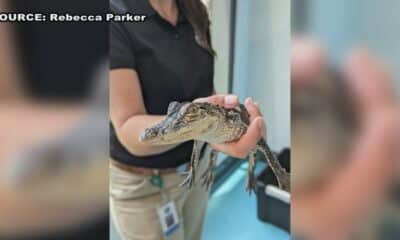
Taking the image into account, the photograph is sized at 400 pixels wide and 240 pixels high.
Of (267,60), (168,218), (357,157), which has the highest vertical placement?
(267,60)

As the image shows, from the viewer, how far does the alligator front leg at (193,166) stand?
2.73 feet

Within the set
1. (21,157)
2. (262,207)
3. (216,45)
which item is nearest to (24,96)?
(21,157)

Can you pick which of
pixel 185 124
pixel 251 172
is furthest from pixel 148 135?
pixel 251 172

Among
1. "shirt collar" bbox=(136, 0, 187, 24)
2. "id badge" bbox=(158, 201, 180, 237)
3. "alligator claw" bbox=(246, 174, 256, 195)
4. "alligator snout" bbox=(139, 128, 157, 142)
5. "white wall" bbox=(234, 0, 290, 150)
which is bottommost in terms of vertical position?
"id badge" bbox=(158, 201, 180, 237)

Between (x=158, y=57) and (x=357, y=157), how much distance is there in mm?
326

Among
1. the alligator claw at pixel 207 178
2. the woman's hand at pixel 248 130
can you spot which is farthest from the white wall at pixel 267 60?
the alligator claw at pixel 207 178

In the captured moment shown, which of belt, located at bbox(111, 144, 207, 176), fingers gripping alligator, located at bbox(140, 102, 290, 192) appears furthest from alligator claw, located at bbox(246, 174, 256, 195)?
belt, located at bbox(111, 144, 207, 176)

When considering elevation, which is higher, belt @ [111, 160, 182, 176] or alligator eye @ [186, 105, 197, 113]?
alligator eye @ [186, 105, 197, 113]

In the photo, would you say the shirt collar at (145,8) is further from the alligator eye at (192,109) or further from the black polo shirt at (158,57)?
the alligator eye at (192,109)

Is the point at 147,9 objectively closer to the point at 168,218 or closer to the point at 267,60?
the point at 267,60

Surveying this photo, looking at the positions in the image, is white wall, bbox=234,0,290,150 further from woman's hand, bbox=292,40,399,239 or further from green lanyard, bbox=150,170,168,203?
green lanyard, bbox=150,170,168,203

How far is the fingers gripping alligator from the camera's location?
75 centimetres

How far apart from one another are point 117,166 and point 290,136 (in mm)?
287

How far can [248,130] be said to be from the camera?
2.64ft
